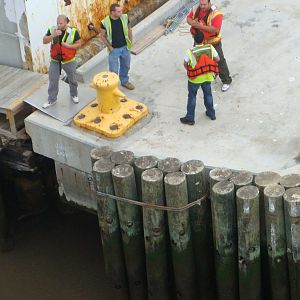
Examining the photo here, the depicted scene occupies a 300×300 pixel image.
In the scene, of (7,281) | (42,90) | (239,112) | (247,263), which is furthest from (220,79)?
(7,281)

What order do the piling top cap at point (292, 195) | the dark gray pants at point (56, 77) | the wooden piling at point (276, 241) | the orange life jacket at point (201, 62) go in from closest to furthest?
the piling top cap at point (292, 195)
the wooden piling at point (276, 241)
the orange life jacket at point (201, 62)
the dark gray pants at point (56, 77)

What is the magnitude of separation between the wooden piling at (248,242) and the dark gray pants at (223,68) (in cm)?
270

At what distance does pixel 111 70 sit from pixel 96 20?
60.6 inches

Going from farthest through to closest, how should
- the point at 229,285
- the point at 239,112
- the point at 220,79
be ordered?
1. the point at 220,79
2. the point at 239,112
3. the point at 229,285

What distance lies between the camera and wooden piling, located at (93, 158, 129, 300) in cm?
940

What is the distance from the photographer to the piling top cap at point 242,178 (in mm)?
8852

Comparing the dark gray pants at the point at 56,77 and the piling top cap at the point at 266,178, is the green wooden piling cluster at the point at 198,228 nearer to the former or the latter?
the piling top cap at the point at 266,178

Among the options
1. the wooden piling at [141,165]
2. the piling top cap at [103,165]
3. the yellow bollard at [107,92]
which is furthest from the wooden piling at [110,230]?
the yellow bollard at [107,92]

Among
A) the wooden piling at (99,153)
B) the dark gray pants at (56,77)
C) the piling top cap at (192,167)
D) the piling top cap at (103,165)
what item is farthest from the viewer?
the dark gray pants at (56,77)

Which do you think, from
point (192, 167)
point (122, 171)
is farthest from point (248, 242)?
point (122, 171)

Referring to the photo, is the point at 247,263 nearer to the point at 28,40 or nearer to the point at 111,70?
the point at 111,70

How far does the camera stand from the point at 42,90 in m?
11.0

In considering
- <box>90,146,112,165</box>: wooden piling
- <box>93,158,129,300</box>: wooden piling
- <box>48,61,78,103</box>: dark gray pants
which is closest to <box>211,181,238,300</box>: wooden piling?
<box>93,158,129,300</box>: wooden piling

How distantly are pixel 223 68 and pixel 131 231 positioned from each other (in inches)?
111
